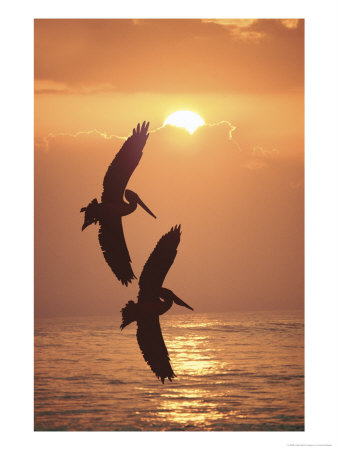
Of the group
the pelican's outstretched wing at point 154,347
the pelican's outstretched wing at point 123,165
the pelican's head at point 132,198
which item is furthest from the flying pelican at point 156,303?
the pelican's outstretched wing at point 123,165

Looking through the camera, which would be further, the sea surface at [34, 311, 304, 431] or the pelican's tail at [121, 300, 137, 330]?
the pelican's tail at [121, 300, 137, 330]

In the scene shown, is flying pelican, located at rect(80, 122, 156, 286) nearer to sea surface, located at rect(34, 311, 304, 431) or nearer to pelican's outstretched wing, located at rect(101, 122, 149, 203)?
pelican's outstretched wing, located at rect(101, 122, 149, 203)

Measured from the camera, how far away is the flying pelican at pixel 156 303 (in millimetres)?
8039

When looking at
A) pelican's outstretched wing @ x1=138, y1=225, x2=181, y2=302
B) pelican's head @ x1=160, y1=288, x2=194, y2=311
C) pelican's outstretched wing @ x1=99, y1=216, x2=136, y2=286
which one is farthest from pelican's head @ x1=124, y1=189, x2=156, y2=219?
pelican's head @ x1=160, y1=288, x2=194, y2=311

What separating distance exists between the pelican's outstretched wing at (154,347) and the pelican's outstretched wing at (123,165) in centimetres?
107

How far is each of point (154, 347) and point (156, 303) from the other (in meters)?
0.37

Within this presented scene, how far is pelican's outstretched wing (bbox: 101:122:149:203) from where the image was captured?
26.6 ft

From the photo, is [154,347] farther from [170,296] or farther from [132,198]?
[132,198]

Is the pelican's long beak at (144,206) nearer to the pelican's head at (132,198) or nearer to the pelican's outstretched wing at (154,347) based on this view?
the pelican's head at (132,198)

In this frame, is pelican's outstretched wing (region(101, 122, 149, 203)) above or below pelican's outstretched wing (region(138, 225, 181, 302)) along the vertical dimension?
above

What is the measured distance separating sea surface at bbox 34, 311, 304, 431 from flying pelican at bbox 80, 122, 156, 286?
50cm

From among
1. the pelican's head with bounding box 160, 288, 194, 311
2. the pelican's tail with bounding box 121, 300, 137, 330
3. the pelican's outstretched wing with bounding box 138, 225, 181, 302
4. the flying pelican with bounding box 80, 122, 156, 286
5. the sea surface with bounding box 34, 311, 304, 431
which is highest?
the flying pelican with bounding box 80, 122, 156, 286
